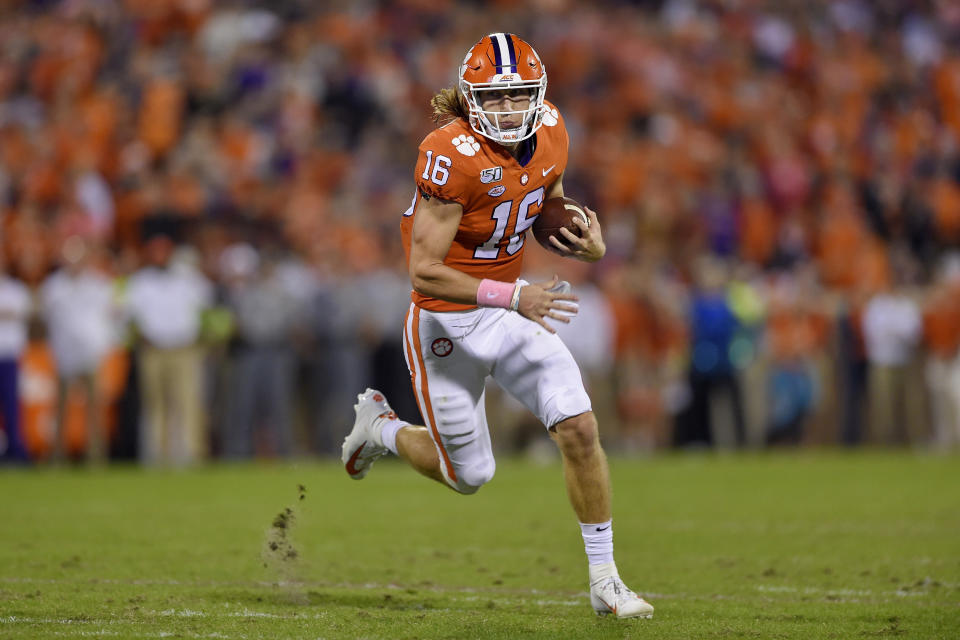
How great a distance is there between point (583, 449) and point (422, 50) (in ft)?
35.5

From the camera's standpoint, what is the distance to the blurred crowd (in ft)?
37.9

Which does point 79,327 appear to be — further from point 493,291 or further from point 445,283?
point 493,291

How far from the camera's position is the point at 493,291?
467 cm

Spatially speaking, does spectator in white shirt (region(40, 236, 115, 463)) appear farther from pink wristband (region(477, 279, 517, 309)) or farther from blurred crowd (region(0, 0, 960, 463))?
pink wristband (region(477, 279, 517, 309))

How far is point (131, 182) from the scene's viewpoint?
12289 mm

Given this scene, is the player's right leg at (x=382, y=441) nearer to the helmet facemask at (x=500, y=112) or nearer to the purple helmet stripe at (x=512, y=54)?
the helmet facemask at (x=500, y=112)

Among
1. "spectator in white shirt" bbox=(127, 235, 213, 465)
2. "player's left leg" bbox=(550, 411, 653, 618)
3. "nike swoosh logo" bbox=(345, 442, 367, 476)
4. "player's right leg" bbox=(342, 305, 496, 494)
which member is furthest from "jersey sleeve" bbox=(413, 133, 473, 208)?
"spectator in white shirt" bbox=(127, 235, 213, 465)

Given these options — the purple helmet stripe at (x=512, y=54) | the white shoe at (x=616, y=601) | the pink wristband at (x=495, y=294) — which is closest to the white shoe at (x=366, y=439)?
the pink wristband at (x=495, y=294)

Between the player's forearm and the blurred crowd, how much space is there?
6.77 meters

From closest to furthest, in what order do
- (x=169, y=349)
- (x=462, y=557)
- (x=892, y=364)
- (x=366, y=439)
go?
(x=366, y=439) → (x=462, y=557) → (x=169, y=349) → (x=892, y=364)

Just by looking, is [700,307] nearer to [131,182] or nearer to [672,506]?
[672,506]

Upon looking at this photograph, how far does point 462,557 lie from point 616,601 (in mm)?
1745

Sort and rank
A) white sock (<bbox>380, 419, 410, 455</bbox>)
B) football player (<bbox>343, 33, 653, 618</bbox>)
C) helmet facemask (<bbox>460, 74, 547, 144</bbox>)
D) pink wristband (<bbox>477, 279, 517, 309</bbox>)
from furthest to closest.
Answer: white sock (<bbox>380, 419, 410, 455</bbox>), helmet facemask (<bbox>460, 74, 547, 144</bbox>), football player (<bbox>343, 33, 653, 618</bbox>), pink wristband (<bbox>477, 279, 517, 309</bbox>)

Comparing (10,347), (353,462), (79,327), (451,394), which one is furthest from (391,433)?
(10,347)
